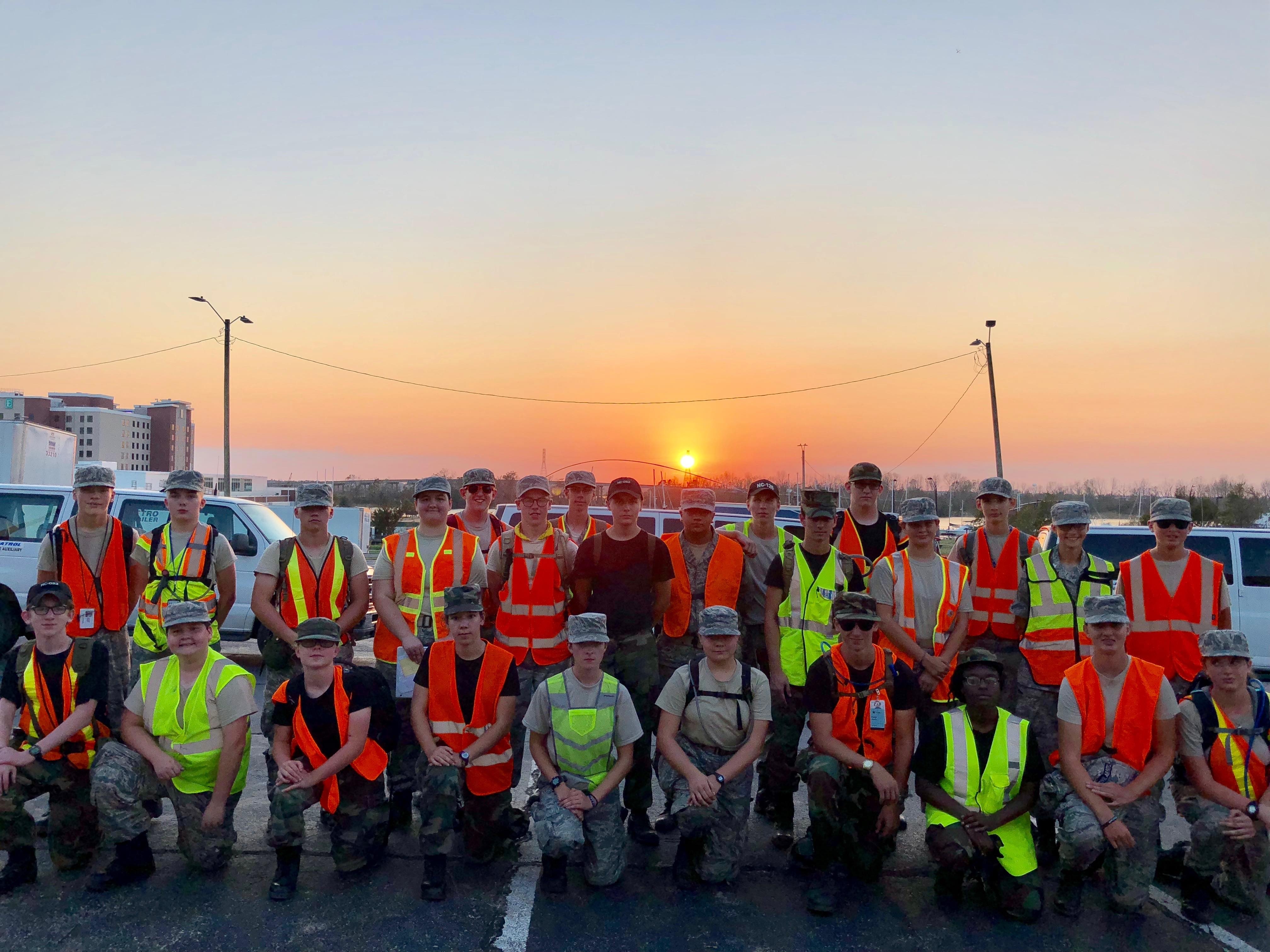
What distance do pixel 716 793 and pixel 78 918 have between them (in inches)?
118

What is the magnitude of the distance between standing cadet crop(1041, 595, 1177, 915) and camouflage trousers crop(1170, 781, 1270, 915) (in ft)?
0.56

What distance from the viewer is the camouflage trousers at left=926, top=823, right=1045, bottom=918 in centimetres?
407

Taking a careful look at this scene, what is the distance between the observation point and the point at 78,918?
398 centimetres

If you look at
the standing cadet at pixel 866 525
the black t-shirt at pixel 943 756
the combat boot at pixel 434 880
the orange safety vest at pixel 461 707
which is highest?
the standing cadet at pixel 866 525

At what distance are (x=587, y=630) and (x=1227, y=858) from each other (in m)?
3.29

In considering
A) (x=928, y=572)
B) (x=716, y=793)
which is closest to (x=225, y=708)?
(x=716, y=793)

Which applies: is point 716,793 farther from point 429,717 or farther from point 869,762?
point 429,717

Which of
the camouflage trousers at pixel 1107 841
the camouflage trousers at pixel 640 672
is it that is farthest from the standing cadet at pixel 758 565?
the camouflage trousers at pixel 1107 841

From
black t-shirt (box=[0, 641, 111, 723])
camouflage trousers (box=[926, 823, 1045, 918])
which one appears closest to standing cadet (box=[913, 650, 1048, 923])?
camouflage trousers (box=[926, 823, 1045, 918])

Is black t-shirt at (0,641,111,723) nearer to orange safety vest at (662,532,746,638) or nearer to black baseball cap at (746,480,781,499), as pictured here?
orange safety vest at (662,532,746,638)

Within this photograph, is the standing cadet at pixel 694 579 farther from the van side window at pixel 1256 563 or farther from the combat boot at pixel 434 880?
the van side window at pixel 1256 563

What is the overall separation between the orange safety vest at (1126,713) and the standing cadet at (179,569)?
4.93 m

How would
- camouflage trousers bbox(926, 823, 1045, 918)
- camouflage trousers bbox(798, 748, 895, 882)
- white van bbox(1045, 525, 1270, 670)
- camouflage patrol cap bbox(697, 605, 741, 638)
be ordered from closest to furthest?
camouflage trousers bbox(926, 823, 1045, 918)
camouflage trousers bbox(798, 748, 895, 882)
camouflage patrol cap bbox(697, 605, 741, 638)
white van bbox(1045, 525, 1270, 670)

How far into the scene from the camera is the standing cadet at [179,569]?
545cm
